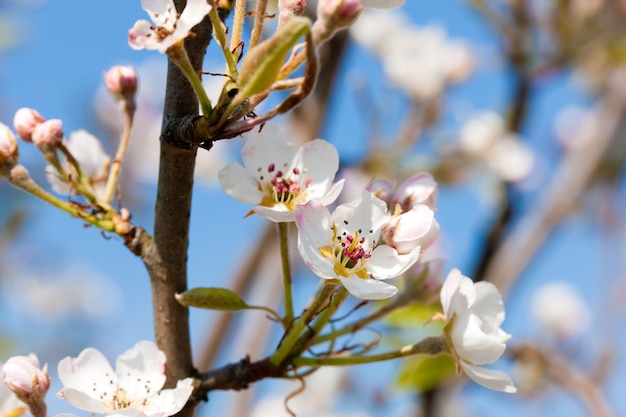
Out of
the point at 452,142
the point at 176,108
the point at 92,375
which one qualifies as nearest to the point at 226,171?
the point at 176,108

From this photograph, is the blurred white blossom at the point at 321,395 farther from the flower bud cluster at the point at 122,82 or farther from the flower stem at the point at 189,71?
the flower stem at the point at 189,71

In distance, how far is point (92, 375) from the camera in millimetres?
563

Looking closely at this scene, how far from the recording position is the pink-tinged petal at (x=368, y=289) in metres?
0.48

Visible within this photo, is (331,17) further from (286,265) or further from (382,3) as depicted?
(286,265)

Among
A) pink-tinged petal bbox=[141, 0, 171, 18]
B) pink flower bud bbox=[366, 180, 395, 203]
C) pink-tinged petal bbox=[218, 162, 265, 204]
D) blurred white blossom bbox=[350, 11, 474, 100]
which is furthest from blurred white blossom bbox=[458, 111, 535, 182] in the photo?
pink-tinged petal bbox=[141, 0, 171, 18]

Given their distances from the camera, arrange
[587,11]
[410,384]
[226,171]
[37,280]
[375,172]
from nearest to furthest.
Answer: [226,171] < [410,384] < [375,172] < [587,11] < [37,280]

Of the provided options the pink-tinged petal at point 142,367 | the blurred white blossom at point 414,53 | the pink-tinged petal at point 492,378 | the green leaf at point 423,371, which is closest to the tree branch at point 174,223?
the pink-tinged petal at point 142,367

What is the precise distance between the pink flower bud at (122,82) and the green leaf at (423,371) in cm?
53

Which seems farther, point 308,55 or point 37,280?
point 37,280

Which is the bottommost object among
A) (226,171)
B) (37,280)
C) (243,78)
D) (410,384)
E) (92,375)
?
(37,280)

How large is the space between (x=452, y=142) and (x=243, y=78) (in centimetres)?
157

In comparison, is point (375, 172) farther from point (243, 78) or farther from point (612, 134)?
point (243, 78)

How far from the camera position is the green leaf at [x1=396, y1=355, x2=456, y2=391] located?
1.00m

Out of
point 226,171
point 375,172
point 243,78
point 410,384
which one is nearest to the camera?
point 243,78
